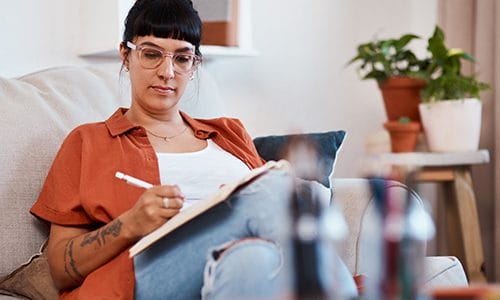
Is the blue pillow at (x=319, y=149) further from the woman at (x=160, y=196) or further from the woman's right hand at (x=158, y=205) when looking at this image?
the woman's right hand at (x=158, y=205)

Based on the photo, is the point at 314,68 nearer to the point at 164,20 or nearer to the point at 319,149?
the point at 319,149

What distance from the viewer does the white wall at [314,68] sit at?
272cm

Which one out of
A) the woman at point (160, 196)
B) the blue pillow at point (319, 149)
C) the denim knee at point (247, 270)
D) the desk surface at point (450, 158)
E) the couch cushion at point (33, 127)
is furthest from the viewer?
the desk surface at point (450, 158)

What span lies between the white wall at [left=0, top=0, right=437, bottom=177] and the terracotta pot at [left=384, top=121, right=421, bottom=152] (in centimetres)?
27

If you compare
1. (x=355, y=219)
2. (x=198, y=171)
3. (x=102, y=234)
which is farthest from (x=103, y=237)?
(x=355, y=219)

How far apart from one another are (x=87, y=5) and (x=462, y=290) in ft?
5.60

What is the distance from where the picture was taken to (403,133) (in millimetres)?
2623

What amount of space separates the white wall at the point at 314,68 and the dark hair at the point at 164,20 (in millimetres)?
968

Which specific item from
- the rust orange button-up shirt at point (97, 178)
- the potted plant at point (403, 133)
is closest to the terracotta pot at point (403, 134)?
the potted plant at point (403, 133)

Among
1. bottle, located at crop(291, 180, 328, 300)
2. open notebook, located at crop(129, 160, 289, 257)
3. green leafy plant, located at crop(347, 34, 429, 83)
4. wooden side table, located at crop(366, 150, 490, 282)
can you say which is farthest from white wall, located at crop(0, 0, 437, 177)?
bottle, located at crop(291, 180, 328, 300)

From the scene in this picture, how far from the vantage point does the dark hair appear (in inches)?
63.7

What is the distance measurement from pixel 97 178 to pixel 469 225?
4.66ft

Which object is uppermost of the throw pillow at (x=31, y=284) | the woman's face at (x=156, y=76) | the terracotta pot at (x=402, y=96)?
the woman's face at (x=156, y=76)

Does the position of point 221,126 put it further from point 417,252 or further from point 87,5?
point 417,252
